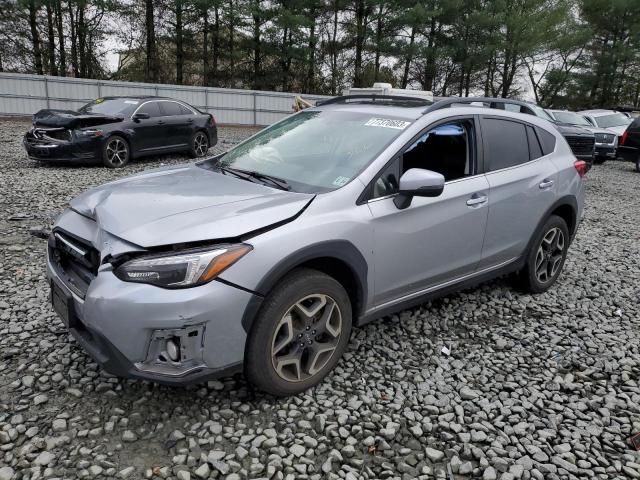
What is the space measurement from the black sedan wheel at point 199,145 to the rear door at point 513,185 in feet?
30.7

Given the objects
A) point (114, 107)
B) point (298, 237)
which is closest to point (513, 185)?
point (298, 237)

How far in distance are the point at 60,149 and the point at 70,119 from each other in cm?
62

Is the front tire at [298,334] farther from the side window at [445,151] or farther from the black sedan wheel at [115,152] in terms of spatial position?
the black sedan wheel at [115,152]

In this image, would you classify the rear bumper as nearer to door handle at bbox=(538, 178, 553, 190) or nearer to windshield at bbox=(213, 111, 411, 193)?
door handle at bbox=(538, 178, 553, 190)

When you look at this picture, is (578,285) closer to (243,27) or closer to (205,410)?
(205,410)

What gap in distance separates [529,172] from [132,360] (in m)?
3.34

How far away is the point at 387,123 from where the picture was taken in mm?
3494

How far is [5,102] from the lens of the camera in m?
18.4

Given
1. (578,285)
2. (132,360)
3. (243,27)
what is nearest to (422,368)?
(132,360)

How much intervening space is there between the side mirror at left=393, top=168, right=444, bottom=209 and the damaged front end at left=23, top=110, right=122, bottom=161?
336 inches

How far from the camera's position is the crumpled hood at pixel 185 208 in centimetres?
253

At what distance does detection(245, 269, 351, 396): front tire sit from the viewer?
2623 mm

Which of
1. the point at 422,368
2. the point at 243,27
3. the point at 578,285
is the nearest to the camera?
the point at 422,368

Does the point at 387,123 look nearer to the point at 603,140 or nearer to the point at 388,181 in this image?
the point at 388,181
